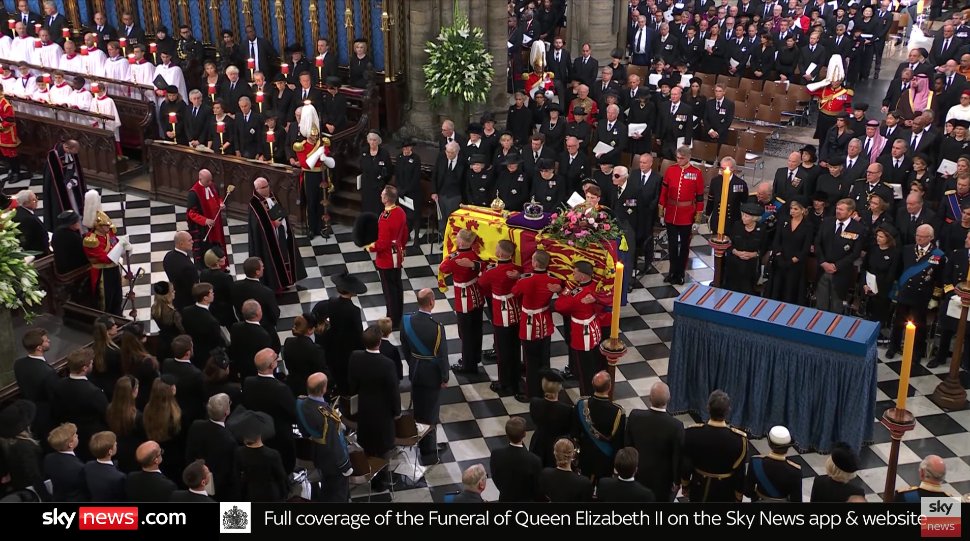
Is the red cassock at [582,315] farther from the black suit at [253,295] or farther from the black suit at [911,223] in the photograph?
the black suit at [911,223]

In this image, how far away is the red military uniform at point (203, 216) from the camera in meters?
12.7

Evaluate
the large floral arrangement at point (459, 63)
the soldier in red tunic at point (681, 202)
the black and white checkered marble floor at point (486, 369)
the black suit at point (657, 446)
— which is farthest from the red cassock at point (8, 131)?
the black suit at point (657, 446)

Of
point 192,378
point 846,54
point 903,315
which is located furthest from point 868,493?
point 846,54

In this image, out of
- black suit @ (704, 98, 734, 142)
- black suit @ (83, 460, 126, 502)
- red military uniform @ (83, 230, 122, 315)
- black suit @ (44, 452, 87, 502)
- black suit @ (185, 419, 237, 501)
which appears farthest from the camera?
black suit @ (704, 98, 734, 142)

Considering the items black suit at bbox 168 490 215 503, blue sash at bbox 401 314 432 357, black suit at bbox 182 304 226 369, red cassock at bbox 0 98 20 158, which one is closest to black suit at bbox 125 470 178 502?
black suit at bbox 168 490 215 503

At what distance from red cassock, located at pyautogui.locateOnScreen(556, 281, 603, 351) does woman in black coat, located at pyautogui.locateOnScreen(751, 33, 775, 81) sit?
11.1 meters

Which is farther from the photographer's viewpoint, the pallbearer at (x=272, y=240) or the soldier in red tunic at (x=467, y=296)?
the pallbearer at (x=272, y=240)

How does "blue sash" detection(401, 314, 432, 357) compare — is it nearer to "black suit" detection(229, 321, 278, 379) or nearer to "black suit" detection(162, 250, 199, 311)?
"black suit" detection(229, 321, 278, 379)

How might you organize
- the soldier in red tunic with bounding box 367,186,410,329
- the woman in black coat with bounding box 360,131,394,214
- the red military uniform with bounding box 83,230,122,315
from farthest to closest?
the woman in black coat with bounding box 360,131,394,214
the soldier in red tunic with bounding box 367,186,410,329
the red military uniform with bounding box 83,230,122,315

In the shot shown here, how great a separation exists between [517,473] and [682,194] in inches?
240

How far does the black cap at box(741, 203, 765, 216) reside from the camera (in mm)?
11461

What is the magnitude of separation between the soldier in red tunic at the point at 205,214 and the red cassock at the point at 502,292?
160 inches

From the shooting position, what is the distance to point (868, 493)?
9180 millimetres

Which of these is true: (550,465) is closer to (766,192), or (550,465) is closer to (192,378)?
(192,378)
